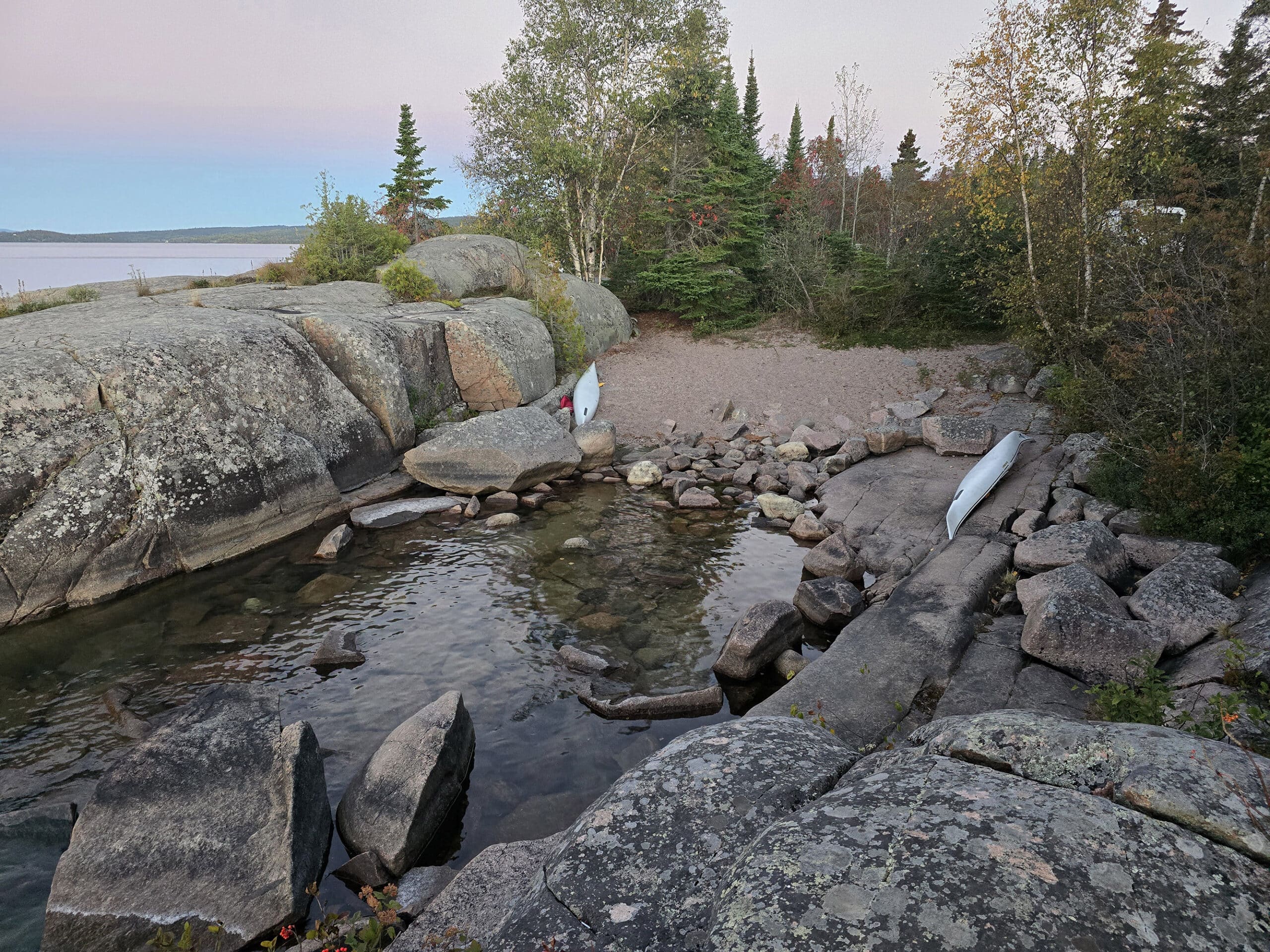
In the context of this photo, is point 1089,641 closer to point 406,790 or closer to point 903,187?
point 406,790

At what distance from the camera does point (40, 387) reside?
29.4ft

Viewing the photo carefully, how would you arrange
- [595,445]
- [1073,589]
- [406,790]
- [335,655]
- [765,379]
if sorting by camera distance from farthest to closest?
[765,379] < [595,445] < [335,655] < [1073,589] < [406,790]

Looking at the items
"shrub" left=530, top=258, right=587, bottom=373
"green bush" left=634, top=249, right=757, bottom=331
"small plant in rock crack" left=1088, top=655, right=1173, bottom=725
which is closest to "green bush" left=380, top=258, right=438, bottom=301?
"shrub" left=530, top=258, right=587, bottom=373

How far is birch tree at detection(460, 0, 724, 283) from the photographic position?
22500 millimetres

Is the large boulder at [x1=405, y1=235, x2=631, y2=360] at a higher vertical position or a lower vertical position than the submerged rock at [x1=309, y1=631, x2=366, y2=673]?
higher

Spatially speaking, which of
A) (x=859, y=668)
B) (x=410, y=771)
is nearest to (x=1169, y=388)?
(x=859, y=668)

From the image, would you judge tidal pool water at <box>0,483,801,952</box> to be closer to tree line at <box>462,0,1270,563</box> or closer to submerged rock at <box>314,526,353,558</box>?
submerged rock at <box>314,526,353,558</box>

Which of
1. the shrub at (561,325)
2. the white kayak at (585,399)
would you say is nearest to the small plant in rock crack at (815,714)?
the white kayak at (585,399)

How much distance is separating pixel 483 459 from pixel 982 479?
8.32m

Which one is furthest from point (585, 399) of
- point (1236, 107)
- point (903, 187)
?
point (903, 187)

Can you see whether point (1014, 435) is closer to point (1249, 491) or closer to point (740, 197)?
point (1249, 491)

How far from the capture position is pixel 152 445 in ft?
30.9

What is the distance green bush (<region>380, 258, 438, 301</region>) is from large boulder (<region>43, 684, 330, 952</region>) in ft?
45.3

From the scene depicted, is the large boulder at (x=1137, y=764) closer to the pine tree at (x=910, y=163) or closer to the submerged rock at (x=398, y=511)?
the submerged rock at (x=398, y=511)
